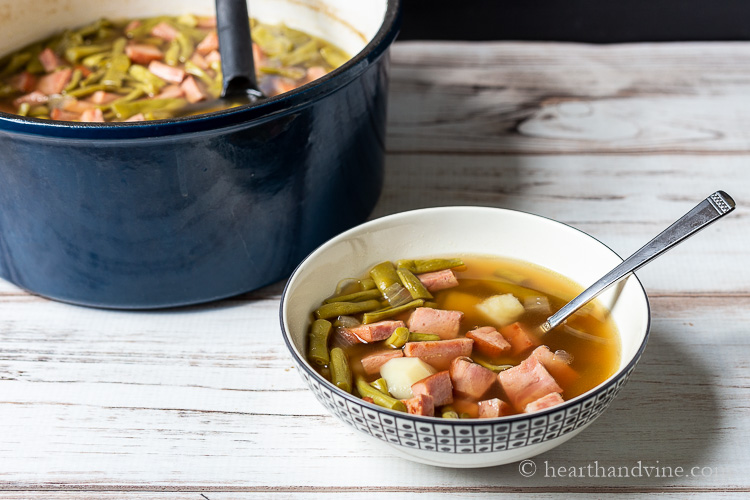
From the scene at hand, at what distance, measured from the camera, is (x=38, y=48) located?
1.60 metres

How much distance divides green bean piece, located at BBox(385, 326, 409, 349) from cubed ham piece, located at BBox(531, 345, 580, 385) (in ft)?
0.53

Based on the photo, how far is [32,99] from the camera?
57.4 inches

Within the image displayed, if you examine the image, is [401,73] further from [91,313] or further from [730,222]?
[91,313]

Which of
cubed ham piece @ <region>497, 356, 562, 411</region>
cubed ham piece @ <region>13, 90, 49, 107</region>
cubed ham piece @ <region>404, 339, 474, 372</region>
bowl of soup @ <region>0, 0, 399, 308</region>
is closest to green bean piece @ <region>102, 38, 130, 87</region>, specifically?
bowl of soup @ <region>0, 0, 399, 308</region>

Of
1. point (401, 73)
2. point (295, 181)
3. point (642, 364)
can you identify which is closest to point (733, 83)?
point (401, 73)

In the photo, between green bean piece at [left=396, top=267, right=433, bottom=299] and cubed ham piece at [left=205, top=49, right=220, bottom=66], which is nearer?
Answer: green bean piece at [left=396, top=267, right=433, bottom=299]

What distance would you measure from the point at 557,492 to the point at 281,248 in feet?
1.80

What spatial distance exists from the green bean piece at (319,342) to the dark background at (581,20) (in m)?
1.25

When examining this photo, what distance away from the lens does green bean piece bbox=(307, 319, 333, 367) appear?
3.46 ft

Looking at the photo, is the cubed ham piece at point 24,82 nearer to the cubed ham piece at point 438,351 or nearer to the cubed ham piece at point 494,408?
the cubed ham piece at point 438,351

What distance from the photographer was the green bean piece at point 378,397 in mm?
957

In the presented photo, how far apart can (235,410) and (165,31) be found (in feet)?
2.77
